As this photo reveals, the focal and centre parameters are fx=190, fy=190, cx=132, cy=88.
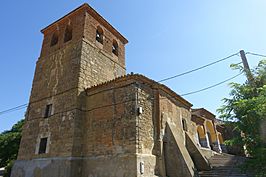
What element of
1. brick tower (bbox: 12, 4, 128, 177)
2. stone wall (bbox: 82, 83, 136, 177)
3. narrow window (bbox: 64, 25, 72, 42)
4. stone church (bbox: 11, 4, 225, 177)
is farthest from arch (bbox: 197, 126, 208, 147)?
narrow window (bbox: 64, 25, 72, 42)

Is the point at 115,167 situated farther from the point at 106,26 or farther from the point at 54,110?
the point at 106,26

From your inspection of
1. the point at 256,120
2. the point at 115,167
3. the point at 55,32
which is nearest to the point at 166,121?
the point at 115,167

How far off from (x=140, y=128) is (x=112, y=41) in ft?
28.5

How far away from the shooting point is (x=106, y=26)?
15.1 m

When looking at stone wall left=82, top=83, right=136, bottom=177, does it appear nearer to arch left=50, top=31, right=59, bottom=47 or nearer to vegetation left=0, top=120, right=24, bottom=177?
arch left=50, top=31, right=59, bottom=47

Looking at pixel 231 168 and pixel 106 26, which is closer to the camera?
pixel 231 168

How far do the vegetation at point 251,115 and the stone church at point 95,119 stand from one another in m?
3.01

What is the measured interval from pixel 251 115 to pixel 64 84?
9.90 meters

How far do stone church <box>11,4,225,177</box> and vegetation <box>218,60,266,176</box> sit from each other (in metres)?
3.01

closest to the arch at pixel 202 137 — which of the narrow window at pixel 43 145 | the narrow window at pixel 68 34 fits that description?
the narrow window at pixel 43 145

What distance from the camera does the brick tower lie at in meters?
10.1

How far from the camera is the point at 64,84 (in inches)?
463

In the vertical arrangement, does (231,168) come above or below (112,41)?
below

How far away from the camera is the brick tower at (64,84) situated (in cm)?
1012
